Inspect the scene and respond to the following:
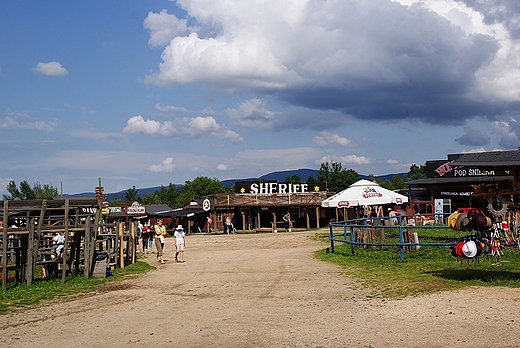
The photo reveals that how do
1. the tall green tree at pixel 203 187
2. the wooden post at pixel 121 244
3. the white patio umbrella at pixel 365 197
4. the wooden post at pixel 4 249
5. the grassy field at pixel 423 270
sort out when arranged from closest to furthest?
the grassy field at pixel 423 270 → the wooden post at pixel 4 249 → the wooden post at pixel 121 244 → the white patio umbrella at pixel 365 197 → the tall green tree at pixel 203 187

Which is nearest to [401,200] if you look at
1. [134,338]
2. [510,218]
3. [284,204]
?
[510,218]

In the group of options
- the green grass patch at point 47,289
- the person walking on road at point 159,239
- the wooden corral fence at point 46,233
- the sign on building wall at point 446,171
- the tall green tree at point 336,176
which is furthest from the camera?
the tall green tree at point 336,176

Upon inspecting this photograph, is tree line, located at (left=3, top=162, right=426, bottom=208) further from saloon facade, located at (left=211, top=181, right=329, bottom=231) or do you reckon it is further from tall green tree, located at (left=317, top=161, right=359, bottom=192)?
saloon facade, located at (left=211, top=181, right=329, bottom=231)

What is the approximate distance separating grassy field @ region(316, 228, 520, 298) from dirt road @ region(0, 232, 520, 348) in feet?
2.05

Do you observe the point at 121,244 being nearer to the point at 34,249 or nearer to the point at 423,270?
the point at 34,249

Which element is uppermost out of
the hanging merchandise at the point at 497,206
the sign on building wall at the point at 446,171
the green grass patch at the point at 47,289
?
the sign on building wall at the point at 446,171

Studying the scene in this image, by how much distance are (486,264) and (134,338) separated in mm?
8933

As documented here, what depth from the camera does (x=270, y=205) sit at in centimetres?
4597

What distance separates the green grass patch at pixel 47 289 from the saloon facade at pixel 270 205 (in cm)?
2831

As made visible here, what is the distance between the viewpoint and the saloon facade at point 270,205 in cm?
4597

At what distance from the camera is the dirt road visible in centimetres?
789

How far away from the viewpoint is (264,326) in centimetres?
887

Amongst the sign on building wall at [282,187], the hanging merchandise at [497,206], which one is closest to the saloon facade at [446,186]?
the sign on building wall at [282,187]

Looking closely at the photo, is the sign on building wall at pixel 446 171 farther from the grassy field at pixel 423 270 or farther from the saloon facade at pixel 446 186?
the grassy field at pixel 423 270
